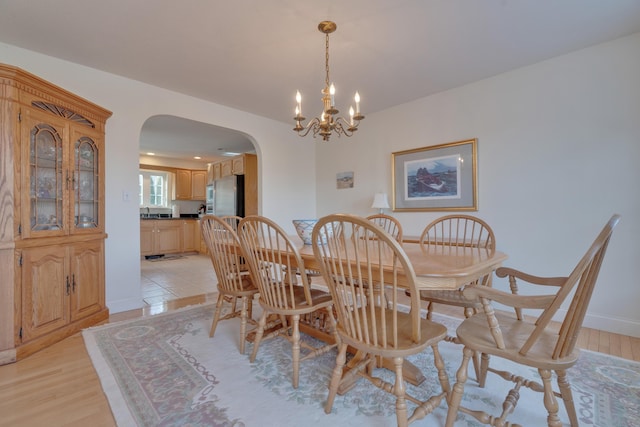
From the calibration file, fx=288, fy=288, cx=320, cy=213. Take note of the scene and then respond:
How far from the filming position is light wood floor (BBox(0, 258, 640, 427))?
1.36 m

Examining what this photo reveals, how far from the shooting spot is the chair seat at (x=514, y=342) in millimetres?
1025

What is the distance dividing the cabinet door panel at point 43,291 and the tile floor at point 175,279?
956 millimetres

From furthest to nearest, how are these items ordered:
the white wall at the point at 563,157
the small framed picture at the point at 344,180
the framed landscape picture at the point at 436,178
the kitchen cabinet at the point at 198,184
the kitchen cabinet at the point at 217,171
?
the kitchen cabinet at the point at 198,184 → the kitchen cabinet at the point at 217,171 → the small framed picture at the point at 344,180 → the framed landscape picture at the point at 436,178 → the white wall at the point at 563,157

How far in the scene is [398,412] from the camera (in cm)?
108

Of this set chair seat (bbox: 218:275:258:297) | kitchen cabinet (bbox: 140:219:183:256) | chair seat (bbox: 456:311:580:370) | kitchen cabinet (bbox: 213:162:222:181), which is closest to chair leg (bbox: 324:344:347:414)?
chair seat (bbox: 456:311:580:370)

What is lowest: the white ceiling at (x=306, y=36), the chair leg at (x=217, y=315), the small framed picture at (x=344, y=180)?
the chair leg at (x=217, y=315)

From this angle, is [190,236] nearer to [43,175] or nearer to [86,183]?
[86,183]

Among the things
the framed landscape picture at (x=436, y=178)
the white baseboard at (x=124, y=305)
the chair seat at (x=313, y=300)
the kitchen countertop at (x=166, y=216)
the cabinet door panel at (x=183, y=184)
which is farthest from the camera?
the cabinet door panel at (x=183, y=184)

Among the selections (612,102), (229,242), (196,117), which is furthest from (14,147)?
(612,102)

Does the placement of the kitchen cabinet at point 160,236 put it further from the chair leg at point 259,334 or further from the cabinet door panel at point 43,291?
the chair leg at point 259,334

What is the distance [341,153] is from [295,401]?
3.53m

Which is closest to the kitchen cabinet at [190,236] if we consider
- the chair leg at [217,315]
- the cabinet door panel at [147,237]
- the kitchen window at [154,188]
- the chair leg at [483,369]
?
the cabinet door panel at [147,237]

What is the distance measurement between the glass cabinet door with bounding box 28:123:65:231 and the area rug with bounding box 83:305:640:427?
3.16 ft

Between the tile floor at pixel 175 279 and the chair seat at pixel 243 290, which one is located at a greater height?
the chair seat at pixel 243 290
